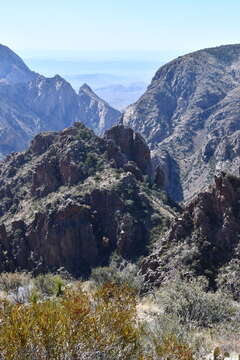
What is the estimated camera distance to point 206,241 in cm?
5684

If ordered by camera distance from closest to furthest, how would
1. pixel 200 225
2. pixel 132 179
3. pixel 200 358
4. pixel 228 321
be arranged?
1. pixel 200 358
2. pixel 228 321
3. pixel 200 225
4. pixel 132 179

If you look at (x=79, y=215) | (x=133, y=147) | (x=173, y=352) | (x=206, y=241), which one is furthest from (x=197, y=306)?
(x=133, y=147)

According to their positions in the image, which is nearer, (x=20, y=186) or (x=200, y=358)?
(x=200, y=358)

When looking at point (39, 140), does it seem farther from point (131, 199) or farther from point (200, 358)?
point (200, 358)

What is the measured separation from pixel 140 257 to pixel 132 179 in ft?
53.2

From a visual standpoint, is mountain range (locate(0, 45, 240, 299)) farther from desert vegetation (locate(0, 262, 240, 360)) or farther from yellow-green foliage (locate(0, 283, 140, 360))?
yellow-green foliage (locate(0, 283, 140, 360))

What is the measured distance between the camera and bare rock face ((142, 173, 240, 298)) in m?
54.6

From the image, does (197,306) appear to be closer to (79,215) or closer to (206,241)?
(206,241)

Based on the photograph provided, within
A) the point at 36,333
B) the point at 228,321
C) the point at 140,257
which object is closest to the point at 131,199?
the point at 140,257

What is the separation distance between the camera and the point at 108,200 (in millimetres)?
83188

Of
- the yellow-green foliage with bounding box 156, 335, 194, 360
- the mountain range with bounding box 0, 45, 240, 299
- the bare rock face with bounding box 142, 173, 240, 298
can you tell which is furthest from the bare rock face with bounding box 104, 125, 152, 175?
the yellow-green foliage with bounding box 156, 335, 194, 360

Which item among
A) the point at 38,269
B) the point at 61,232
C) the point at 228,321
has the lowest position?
the point at 38,269

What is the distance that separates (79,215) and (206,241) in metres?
28.9

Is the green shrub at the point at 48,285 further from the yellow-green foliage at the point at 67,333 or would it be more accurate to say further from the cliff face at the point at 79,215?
the yellow-green foliage at the point at 67,333
